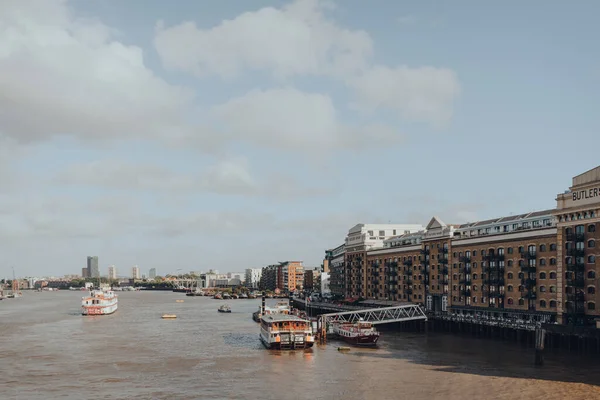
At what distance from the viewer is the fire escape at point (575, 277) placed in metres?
103

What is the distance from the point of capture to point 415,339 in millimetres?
120188

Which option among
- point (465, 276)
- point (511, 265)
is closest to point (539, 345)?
point (511, 265)

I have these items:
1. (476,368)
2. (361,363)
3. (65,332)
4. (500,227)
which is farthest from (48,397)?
(500,227)

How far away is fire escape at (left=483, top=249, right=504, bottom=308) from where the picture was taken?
125 meters

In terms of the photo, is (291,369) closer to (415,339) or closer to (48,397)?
(48,397)

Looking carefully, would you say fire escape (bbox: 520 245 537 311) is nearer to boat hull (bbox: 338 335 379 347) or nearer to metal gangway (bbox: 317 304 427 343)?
metal gangway (bbox: 317 304 427 343)

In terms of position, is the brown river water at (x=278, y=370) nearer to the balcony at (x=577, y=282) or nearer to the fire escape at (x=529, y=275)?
the fire escape at (x=529, y=275)

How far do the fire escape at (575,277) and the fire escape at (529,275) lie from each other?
33.4 feet

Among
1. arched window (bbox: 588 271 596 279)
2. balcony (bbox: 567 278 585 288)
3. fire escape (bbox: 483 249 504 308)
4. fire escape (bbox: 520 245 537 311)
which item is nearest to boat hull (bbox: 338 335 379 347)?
fire escape (bbox: 520 245 537 311)

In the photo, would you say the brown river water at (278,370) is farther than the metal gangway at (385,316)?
No

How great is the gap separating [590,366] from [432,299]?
70.0m

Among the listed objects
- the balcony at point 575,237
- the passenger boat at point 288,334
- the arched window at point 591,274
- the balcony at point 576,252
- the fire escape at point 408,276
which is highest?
the balcony at point 575,237

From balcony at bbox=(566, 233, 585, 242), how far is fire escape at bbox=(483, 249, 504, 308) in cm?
2113

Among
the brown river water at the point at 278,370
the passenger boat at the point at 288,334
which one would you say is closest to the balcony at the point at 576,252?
the brown river water at the point at 278,370
